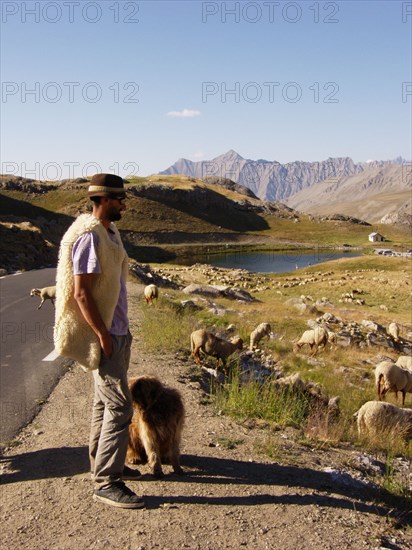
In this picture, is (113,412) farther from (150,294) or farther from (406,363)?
(150,294)

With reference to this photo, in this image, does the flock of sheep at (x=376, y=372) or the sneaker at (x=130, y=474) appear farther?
the flock of sheep at (x=376, y=372)

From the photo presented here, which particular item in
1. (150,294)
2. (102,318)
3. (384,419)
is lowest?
(384,419)

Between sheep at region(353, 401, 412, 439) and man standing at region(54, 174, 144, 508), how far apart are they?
5236mm

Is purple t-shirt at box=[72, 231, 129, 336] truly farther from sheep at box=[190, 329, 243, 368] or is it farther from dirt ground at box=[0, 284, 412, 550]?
sheep at box=[190, 329, 243, 368]

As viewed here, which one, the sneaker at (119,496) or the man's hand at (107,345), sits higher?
the man's hand at (107,345)

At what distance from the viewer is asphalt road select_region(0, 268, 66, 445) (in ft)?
25.0

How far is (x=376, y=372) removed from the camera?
41.4ft

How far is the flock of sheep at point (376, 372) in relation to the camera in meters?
8.86

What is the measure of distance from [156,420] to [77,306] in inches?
62.9

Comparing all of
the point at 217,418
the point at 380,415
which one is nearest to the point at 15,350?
the point at 217,418

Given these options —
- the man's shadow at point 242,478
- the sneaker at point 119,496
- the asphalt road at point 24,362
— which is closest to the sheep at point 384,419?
the man's shadow at point 242,478

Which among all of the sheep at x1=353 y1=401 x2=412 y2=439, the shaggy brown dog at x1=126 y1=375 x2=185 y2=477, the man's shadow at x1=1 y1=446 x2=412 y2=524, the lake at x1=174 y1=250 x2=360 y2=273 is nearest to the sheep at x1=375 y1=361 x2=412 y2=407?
the sheep at x1=353 y1=401 x2=412 y2=439

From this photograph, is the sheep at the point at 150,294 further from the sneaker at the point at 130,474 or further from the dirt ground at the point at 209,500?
the sneaker at the point at 130,474

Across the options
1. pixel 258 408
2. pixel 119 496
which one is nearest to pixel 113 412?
pixel 119 496
